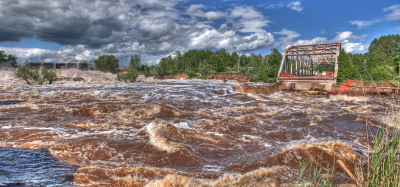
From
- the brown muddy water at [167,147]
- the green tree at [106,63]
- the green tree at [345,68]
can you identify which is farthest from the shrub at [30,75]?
the green tree at [106,63]

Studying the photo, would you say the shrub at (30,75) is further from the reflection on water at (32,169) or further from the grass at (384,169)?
the grass at (384,169)

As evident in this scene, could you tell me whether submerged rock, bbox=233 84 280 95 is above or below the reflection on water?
above

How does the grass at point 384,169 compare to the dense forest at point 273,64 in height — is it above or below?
below

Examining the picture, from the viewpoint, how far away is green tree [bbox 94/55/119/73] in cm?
7638

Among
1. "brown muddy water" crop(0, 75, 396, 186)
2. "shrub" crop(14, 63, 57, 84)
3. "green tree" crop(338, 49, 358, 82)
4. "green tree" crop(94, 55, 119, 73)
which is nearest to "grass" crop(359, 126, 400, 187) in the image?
"brown muddy water" crop(0, 75, 396, 186)

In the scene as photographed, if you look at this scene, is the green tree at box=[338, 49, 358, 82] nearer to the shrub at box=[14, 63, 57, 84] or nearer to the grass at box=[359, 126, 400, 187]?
the grass at box=[359, 126, 400, 187]

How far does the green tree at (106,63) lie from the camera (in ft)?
251

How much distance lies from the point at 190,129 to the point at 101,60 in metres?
78.3

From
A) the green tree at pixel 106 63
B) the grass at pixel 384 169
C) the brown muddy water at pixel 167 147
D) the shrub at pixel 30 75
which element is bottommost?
the brown muddy water at pixel 167 147

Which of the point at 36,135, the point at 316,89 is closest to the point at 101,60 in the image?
the point at 316,89

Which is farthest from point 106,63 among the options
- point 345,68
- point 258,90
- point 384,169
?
point 384,169

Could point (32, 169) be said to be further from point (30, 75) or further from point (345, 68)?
point (30, 75)

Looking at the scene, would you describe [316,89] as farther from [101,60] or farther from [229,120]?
[101,60]

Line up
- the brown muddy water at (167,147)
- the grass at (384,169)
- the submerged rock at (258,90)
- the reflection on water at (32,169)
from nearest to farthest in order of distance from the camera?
the grass at (384,169)
the reflection on water at (32,169)
the brown muddy water at (167,147)
the submerged rock at (258,90)
